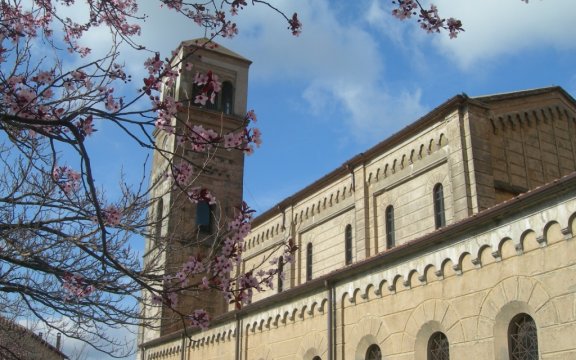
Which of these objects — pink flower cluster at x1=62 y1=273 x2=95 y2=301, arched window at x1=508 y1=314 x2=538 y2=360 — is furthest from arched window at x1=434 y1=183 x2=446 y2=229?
pink flower cluster at x1=62 y1=273 x2=95 y2=301

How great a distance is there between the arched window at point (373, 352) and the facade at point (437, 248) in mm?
25

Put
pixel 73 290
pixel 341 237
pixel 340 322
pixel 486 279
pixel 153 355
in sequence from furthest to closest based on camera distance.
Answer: pixel 153 355, pixel 341 237, pixel 340 322, pixel 486 279, pixel 73 290

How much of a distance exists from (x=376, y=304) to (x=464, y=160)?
4879 mm

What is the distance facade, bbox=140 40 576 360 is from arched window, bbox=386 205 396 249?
0.10 ft

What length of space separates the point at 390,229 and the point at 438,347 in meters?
7.15

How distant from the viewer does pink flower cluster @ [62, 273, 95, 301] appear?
6816 mm

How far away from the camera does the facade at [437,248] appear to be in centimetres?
987

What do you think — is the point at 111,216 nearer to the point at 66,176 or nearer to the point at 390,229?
the point at 66,176

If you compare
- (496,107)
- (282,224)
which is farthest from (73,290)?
(282,224)

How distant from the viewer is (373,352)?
44.1 feet

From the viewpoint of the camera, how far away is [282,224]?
82.2ft

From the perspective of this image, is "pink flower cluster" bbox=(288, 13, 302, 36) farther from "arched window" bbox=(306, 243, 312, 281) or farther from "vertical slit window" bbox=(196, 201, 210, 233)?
"vertical slit window" bbox=(196, 201, 210, 233)

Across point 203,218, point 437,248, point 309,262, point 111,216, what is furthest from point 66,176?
point 203,218

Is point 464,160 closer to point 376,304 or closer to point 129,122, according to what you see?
point 376,304
